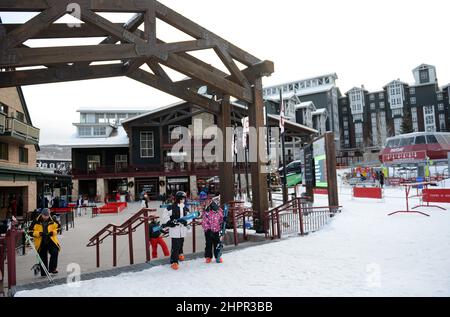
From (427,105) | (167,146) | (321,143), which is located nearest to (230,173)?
(321,143)

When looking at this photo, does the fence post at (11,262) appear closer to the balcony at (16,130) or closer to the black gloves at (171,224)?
the black gloves at (171,224)

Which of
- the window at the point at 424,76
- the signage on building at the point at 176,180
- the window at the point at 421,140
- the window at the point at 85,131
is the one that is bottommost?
the signage on building at the point at 176,180

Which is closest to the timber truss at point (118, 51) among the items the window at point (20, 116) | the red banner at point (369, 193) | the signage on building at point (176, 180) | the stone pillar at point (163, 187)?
the red banner at point (369, 193)

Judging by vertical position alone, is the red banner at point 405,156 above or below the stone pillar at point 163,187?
above

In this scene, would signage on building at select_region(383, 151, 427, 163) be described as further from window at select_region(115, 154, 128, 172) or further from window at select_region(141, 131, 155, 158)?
window at select_region(115, 154, 128, 172)

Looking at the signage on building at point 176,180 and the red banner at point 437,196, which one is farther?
the signage on building at point 176,180

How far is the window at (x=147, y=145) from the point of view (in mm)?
38469

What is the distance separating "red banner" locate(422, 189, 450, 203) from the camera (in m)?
13.9

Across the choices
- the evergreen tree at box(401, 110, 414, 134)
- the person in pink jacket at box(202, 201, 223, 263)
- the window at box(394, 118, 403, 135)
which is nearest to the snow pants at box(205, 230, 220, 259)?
the person in pink jacket at box(202, 201, 223, 263)

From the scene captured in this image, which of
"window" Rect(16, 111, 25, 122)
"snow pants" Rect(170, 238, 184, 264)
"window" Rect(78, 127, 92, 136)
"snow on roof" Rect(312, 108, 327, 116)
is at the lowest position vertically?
"snow pants" Rect(170, 238, 184, 264)

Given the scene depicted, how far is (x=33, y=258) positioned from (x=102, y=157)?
3182 cm

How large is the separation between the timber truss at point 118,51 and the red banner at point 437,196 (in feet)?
32.4

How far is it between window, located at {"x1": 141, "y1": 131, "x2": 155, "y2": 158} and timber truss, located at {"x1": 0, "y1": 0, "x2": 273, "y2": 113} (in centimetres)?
2930

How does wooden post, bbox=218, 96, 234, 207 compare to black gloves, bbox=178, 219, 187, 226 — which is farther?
wooden post, bbox=218, 96, 234, 207
